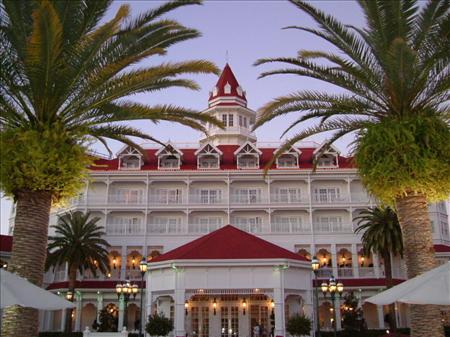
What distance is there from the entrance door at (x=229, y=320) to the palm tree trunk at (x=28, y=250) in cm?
2383

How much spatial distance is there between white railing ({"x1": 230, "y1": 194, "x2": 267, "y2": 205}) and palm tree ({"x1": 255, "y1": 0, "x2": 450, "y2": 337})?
36.0 meters

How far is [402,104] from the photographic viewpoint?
633 inches

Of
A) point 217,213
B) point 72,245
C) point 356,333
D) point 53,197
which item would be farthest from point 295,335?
point 217,213

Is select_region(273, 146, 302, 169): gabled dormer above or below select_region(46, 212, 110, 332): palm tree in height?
above

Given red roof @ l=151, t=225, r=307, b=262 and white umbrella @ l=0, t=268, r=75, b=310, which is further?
red roof @ l=151, t=225, r=307, b=262

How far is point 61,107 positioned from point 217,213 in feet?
128

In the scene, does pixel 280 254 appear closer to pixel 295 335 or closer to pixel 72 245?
pixel 295 335

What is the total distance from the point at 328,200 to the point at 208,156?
12929 millimetres

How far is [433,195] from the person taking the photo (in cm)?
1556

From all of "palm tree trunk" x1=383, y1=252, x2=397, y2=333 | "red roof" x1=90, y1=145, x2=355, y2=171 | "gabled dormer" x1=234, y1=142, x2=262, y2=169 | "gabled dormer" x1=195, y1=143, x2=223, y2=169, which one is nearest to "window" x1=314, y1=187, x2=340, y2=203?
"red roof" x1=90, y1=145, x2=355, y2=171

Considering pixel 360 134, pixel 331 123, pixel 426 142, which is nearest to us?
pixel 426 142

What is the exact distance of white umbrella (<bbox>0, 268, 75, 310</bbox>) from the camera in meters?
10.2

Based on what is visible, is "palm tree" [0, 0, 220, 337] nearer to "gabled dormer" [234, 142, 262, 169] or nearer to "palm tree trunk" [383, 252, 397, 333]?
"palm tree trunk" [383, 252, 397, 333]

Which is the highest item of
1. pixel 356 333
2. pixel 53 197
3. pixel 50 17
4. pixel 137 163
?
pixel 137 163
